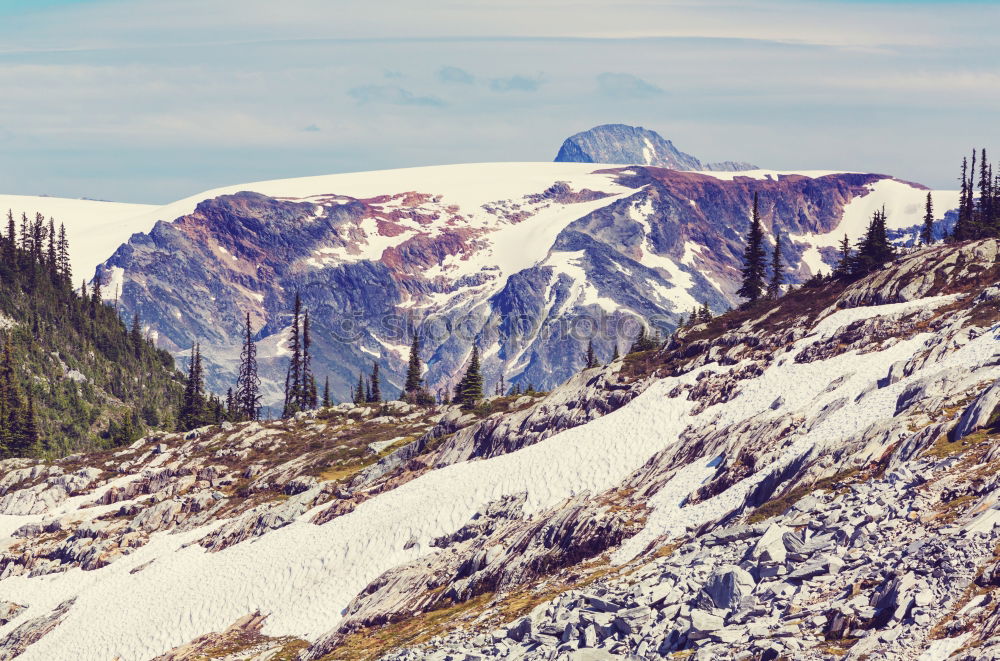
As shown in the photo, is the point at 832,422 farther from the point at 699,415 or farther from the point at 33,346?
the point at 33,346

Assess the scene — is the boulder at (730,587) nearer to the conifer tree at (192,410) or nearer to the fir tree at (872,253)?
the fir tree at (872,253)

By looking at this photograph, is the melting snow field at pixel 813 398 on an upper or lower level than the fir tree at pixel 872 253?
lower

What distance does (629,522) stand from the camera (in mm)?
57688

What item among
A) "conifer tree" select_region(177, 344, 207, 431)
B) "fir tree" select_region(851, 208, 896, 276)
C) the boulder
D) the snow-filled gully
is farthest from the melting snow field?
"conifer tree" select_region(177, 344, 207, 431)

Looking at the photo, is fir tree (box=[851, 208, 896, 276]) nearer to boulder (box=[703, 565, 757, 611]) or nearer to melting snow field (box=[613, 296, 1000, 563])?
melting snow field (box=[613, 296, 1000, 563])

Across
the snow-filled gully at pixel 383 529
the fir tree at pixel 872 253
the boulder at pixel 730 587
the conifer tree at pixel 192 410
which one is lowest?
the conifer tree at pixel 192 410

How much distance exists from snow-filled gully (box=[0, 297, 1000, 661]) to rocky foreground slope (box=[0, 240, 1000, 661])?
0.23 metres

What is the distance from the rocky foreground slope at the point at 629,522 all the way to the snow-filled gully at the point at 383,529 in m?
0.23

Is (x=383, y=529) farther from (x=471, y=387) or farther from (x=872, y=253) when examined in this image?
(x=471, y=387)

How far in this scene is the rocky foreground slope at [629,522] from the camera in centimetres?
3291

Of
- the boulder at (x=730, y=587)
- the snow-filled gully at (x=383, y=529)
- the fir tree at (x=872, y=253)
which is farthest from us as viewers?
the fir tree at (x=872, y=253)

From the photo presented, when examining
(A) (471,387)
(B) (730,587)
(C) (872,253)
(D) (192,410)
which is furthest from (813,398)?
(D) (192,410)

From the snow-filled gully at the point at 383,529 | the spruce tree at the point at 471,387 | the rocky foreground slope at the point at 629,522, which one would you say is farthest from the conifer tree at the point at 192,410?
the snow-filled gully at the point at 383,529

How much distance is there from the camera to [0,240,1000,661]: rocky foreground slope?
108ft
